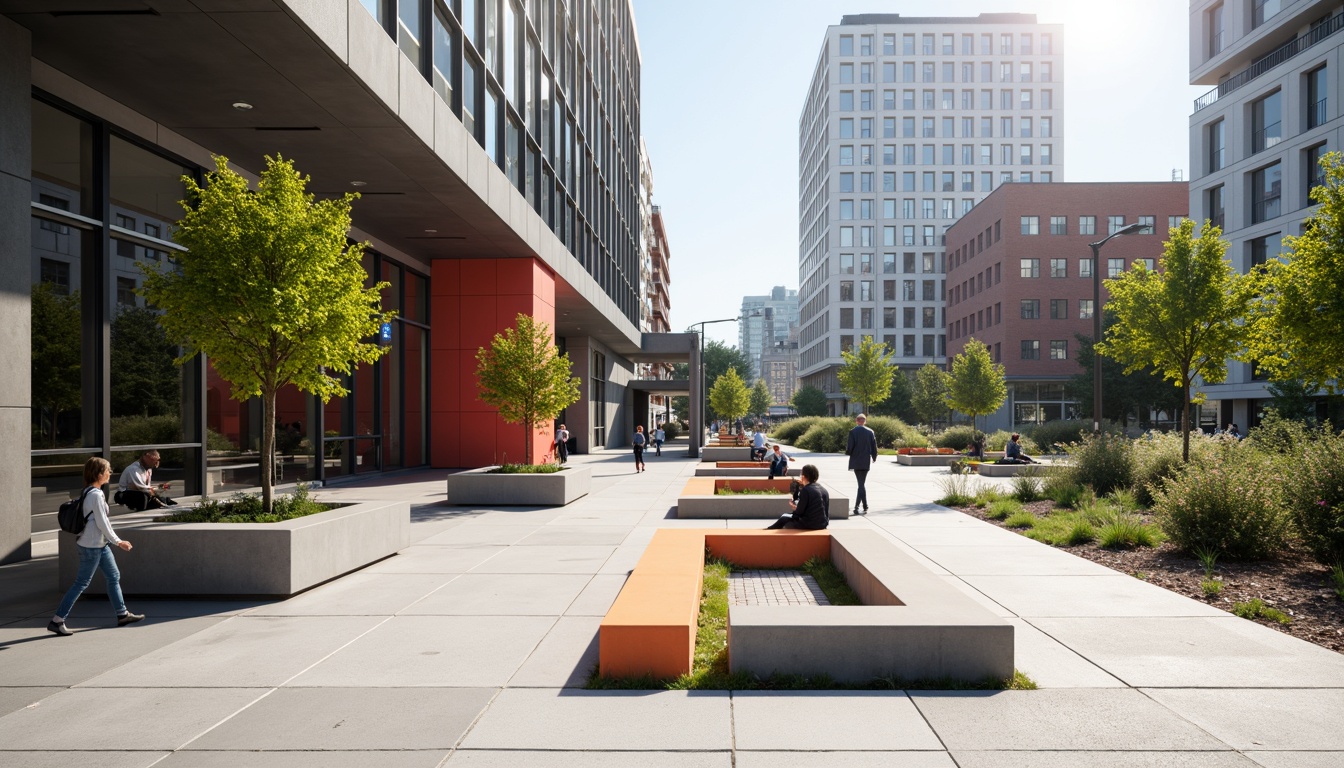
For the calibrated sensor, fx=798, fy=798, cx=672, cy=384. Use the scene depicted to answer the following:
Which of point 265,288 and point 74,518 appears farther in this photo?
point 265,288

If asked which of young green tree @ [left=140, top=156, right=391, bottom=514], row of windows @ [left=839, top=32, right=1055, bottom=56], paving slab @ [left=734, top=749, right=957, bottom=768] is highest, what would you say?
row of windows @ [left=839, top=32, right=1055, bottom=56]

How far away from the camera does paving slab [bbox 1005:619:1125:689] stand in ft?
17.8

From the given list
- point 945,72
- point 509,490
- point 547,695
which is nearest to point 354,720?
point 547,695

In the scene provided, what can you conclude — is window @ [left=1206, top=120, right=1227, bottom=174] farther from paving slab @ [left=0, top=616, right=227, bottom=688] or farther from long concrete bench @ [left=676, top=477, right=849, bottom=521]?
paving slab @ [left=0, top=616, right=227, bottom=688]

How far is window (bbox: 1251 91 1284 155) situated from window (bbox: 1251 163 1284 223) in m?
1.14

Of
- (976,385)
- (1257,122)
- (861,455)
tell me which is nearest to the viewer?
(861,455)

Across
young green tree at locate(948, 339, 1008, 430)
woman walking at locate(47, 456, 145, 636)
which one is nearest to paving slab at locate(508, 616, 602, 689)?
woman walking at locate(47, 456, 145, 636)

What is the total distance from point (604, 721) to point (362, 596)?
4422 millimetres

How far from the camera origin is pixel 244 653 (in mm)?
6211

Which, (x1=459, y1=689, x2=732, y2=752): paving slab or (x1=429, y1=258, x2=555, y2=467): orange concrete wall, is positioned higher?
(x1=429, y1=258, x2=555, y2=467): orange concrete wall

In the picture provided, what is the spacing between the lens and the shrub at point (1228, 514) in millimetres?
9633

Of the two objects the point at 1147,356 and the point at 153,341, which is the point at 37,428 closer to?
the point at 153,341

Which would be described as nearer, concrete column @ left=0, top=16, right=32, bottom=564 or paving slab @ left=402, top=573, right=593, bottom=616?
paving slab @ left=402, top=573, right=593, bottom=616

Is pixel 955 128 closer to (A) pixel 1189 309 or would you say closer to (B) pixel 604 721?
(A) pixel 1189 309
